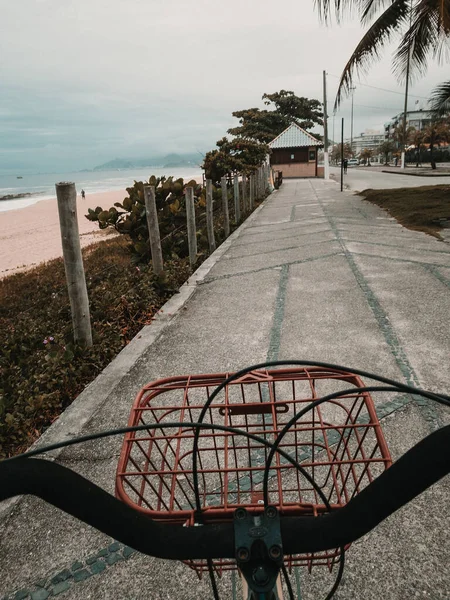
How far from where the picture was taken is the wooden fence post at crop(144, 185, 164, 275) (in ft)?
20.1

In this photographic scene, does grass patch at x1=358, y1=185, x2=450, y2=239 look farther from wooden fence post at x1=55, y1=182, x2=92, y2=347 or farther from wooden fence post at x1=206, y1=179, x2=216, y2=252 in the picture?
wooden fence post at x1=55, y1=182, x2=92, y2=347

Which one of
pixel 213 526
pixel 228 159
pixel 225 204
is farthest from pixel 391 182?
pixel 213 526

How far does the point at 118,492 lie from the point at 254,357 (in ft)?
9.19

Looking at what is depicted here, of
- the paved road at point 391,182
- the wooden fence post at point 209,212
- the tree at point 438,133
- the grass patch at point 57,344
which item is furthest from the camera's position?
the tree at point 438,133

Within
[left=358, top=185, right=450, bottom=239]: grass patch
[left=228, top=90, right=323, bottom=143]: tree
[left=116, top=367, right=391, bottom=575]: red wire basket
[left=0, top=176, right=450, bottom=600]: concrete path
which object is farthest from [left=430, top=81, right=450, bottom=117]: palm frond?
[left=228, top=90, right=323, bottom=143]: tree

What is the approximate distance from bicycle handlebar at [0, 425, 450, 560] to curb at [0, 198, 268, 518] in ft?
5.74

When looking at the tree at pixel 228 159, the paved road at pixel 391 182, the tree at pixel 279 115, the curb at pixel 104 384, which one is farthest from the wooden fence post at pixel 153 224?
the tree at pixel 279 115

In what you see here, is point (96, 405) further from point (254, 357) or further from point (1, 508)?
point (254, 357)

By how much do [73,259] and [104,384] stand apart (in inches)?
46.8

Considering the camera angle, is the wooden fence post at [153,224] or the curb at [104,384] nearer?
the curb at [104,384]

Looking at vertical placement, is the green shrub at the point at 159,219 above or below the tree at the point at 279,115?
below

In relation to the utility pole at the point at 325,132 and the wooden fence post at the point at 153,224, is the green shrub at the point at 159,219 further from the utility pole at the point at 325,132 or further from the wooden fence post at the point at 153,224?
the utility pole at the point at 325,132

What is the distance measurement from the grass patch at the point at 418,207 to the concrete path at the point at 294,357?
1310 mm

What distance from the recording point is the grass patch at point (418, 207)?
34.1ft
